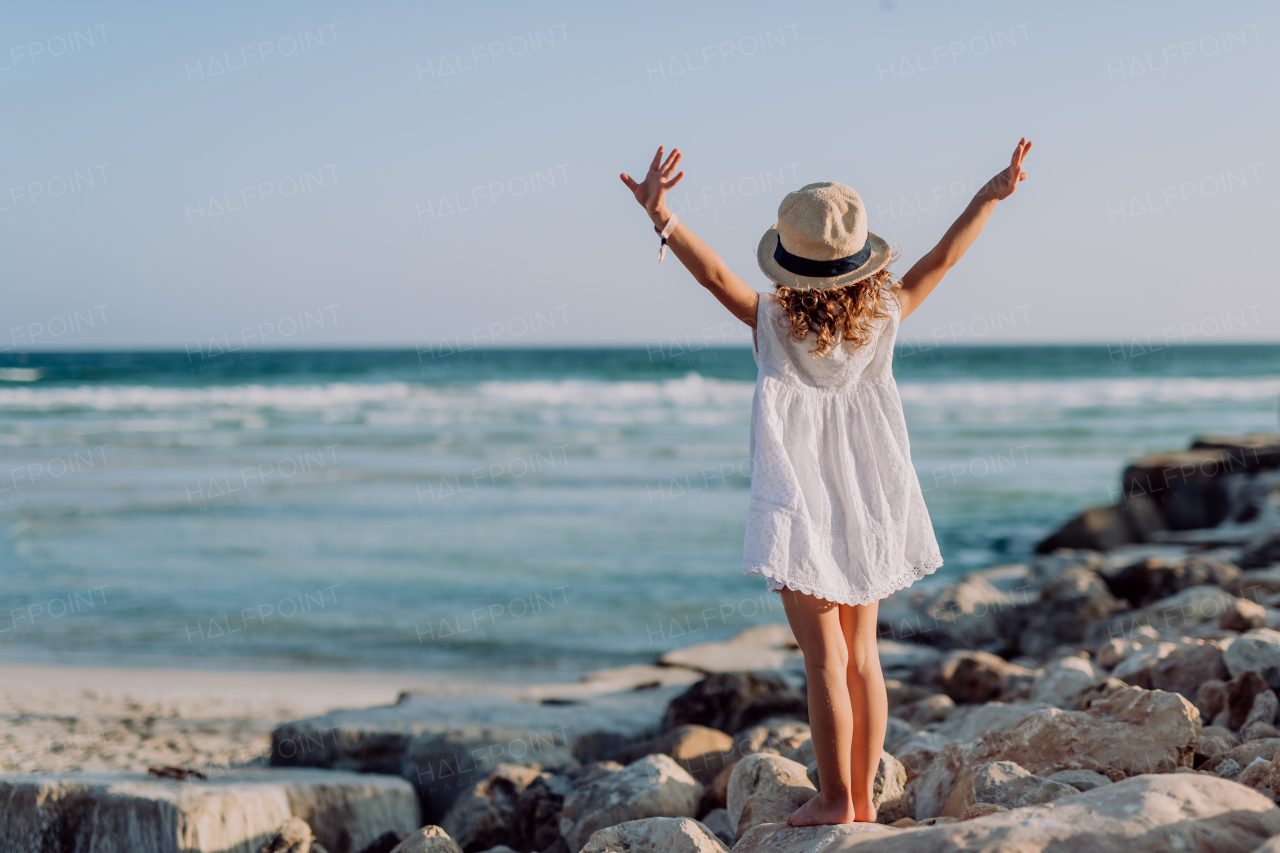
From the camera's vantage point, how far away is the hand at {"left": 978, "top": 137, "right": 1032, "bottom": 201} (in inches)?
101

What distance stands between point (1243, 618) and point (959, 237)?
135 inches

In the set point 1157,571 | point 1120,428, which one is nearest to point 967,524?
point 1157,571

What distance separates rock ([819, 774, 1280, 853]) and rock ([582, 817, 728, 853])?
647mm

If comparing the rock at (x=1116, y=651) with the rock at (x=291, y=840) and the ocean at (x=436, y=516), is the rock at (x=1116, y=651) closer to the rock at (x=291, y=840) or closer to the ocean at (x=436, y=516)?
the ocean at (x=436, y=516)

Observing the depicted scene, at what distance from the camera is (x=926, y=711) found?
435 centimetres

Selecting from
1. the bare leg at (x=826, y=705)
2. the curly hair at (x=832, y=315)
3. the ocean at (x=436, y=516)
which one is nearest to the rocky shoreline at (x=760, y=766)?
the bare leg at (x=826, y=705)

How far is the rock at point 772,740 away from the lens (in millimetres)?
3645

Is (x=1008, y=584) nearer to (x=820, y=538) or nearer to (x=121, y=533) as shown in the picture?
(x=820, y=538)

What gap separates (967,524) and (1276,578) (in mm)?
4449

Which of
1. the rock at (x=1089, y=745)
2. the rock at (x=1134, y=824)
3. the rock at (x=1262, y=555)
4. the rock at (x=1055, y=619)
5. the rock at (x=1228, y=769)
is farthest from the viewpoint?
the rock at (x=1262, y=555)

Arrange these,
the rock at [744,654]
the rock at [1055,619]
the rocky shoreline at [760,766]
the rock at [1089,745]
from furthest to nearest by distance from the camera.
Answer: the rock at [1055,619], the rock at [744,654], the rock at [1089,745], the rocky shoreline at [760,766]

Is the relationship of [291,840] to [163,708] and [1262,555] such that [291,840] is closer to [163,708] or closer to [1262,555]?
[163,708]

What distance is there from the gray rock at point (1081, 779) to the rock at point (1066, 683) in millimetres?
1106

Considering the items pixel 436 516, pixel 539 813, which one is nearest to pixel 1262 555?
pixel 539 813
